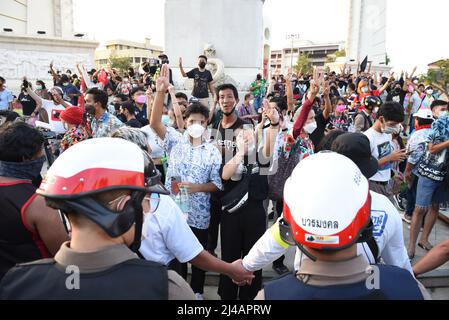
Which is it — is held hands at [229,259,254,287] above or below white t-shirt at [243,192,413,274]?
below

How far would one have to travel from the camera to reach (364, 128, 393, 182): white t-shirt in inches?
153

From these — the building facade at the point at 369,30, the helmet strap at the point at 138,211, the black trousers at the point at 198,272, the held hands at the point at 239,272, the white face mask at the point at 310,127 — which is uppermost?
the building facade at the point at 369,30

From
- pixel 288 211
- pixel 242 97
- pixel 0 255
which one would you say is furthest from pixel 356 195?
pixel 242 97

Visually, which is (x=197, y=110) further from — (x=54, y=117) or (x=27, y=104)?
(x=27, y=104)

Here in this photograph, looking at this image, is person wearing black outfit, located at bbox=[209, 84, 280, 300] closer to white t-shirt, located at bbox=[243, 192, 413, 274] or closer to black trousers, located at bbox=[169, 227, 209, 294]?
black trousers, located at bbox=[169, 227, 209, 294]

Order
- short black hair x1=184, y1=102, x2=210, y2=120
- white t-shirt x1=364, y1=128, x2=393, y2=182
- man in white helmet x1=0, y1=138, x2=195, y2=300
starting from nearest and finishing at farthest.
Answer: man in white helmet x1=0, y1=138, x2=195, y2=300 < short black hair x1=184, y1=102, x2=210, y2=120 < white t-shirt x1=364, y1=128, x2=393, y2=182

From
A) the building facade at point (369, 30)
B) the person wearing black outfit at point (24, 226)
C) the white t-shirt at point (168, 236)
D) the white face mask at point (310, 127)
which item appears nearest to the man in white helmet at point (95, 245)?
the person wearing black outfit at point (24, 226)

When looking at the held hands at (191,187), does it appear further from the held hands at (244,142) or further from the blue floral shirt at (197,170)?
the held hands at (244,142)

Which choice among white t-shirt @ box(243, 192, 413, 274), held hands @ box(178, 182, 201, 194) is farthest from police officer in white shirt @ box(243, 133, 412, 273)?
held hands @ box(178, 182, 201, 194)

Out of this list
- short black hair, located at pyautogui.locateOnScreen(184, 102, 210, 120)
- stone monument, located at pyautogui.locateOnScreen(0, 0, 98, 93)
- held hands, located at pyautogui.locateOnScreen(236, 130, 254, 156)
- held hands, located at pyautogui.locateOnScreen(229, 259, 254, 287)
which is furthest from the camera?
stone monument, located at pyautogui.locateOnScreen(0, 0, 98, 93)

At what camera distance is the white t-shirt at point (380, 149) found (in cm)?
388

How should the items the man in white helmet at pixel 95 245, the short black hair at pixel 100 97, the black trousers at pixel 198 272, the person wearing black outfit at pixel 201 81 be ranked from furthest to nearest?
1. the person wearing black outfit at pixel 201 81
2. the short black hair at pixel 100 97
3. the black trousers at pixel 198 272
4. the man in white helmet at pixel 95 245

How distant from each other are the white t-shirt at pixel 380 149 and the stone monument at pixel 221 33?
7.71 metres

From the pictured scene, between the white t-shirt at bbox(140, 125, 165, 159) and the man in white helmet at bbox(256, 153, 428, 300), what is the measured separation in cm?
260
